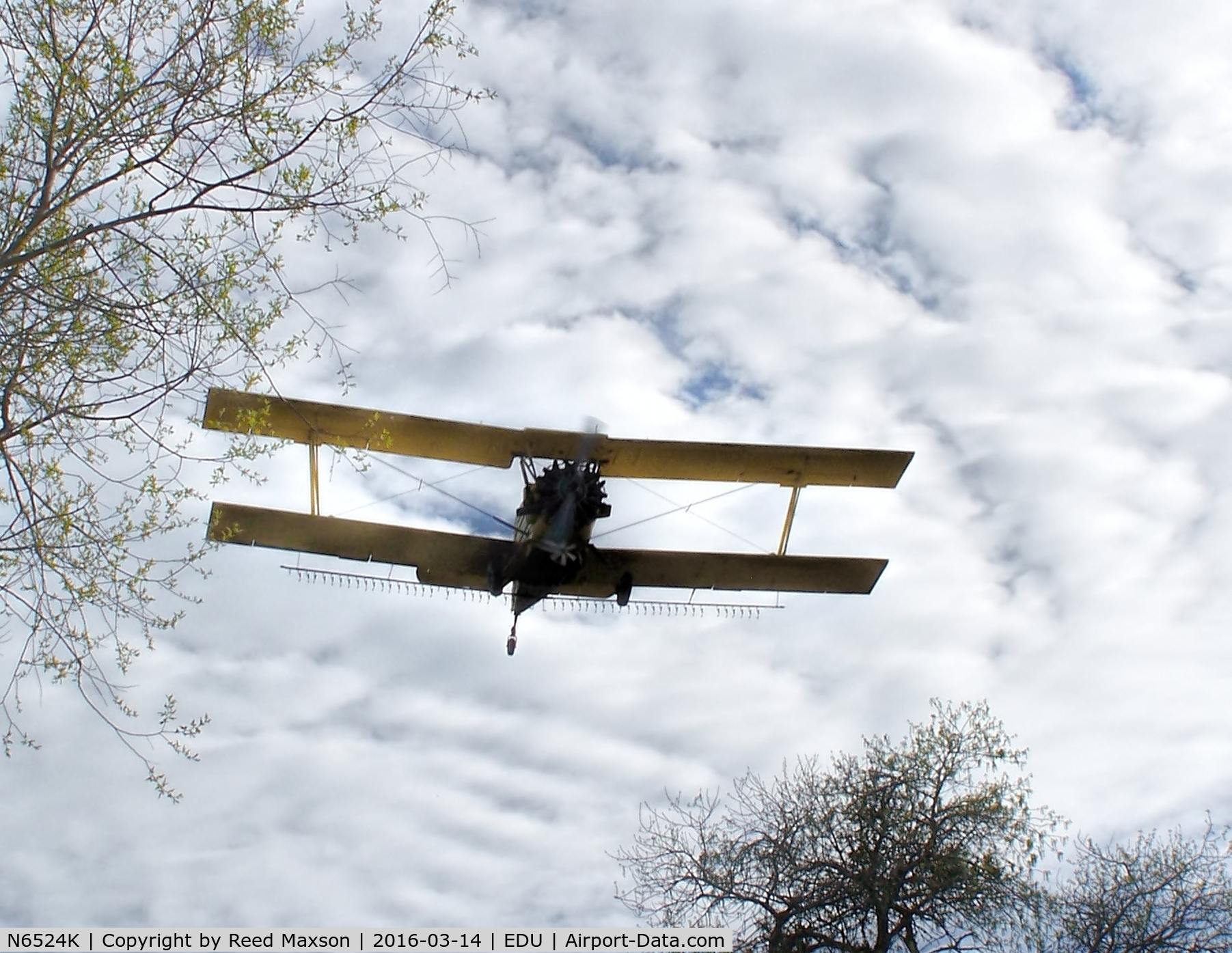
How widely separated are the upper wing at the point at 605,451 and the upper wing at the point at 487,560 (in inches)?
46.5

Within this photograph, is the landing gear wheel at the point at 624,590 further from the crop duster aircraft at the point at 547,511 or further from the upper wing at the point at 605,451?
the upper wing at the point at 605,451

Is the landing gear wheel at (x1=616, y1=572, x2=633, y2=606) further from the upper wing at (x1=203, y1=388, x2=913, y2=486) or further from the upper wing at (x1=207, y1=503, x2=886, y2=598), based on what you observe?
the upper wing at (x1=203, y1=388, x2=913, y2=486)

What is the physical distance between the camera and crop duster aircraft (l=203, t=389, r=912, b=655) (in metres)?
14.0

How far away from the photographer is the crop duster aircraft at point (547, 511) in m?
14.0

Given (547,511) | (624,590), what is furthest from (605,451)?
(624,590)

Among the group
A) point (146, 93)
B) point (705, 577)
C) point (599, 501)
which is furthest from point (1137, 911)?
point (146, 93)

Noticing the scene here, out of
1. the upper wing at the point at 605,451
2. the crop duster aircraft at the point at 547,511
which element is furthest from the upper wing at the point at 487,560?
the upper wing at the point at 605,451

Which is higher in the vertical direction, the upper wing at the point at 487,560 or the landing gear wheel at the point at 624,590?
the upper wing at the point at 487,560

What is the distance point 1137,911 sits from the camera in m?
16.5

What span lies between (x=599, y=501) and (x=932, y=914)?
8.82 meters

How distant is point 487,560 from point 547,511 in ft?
5.53

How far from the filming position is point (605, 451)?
14820 mm

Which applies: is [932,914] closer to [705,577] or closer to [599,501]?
[705,577]

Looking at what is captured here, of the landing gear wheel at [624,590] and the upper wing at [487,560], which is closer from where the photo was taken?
the upper wing at [487,560]
